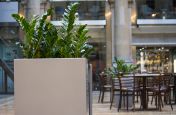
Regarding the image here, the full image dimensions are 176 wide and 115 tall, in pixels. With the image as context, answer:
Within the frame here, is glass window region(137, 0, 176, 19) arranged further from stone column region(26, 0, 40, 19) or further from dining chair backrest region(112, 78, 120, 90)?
dining chair backrest region(112, 78, 120, 90)

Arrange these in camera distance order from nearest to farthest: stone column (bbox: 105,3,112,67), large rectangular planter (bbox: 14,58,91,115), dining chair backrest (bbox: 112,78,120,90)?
large rectangular planter (bbox: 14,58,91,115), dining chair backrest (bbox: 112,78,120,90), stone column (bbox: 105,3,112,67)

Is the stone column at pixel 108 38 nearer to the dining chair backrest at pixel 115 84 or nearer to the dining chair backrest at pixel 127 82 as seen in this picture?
the dining chair backrest at pixel 115 84

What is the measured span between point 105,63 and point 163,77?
11.2m

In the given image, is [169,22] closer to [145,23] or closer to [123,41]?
[145,23]

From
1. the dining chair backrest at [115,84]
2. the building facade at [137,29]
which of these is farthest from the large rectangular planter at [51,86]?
the building facade at [137,29]

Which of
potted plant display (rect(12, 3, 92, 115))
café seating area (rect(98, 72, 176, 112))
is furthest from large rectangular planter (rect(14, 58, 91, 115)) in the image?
café seating area (rect(98, 72, 176, 112))

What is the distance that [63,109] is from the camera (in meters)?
4.73

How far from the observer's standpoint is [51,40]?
5.04m

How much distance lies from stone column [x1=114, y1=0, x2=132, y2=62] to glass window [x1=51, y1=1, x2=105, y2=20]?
6.03 metres

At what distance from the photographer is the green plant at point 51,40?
16.4 feet

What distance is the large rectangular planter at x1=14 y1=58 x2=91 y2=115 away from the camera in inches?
186

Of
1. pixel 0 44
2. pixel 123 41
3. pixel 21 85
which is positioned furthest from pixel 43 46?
pixel 0 44

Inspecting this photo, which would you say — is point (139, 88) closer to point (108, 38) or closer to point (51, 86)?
point (51, 86)

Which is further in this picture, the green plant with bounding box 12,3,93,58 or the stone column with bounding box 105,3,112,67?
the stone column with bounding box 105,3,112,67
